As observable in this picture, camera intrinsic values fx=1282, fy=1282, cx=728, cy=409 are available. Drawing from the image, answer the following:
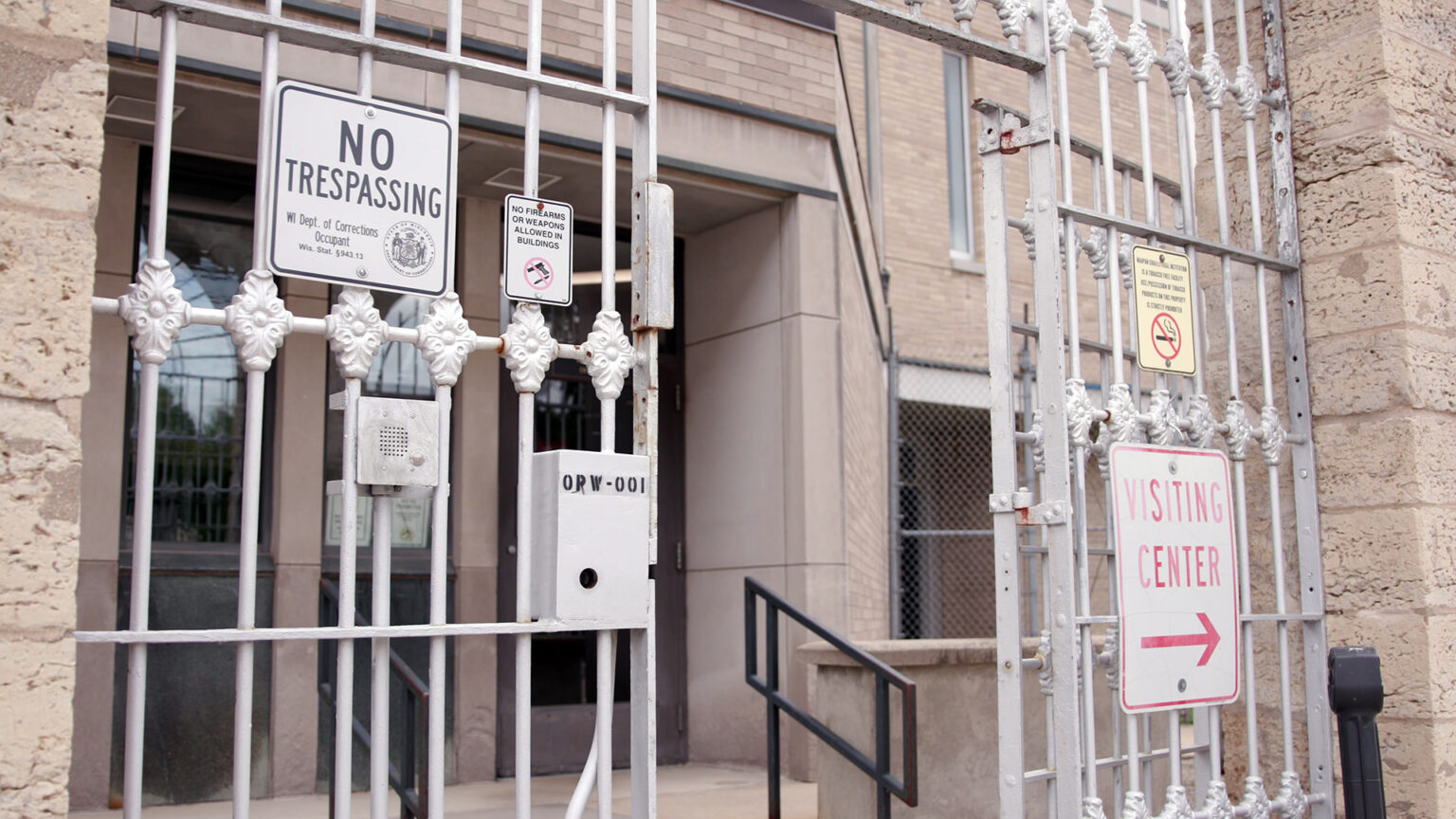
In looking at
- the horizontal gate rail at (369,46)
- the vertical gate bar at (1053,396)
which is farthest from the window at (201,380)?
the vertical gate bar at (1053,396)

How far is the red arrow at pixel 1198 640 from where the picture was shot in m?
3.71

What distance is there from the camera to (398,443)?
268 centimetres

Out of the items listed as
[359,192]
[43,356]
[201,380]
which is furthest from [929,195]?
[43,356]

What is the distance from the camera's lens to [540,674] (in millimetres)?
7551

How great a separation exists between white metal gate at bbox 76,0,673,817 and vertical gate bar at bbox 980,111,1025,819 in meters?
1.10

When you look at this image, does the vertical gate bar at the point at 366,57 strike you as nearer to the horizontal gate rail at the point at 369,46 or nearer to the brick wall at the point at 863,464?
the horizontal gate rail at the point at 369,46

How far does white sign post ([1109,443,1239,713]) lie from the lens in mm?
3668

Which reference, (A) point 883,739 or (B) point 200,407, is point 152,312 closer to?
(A) point 883,739

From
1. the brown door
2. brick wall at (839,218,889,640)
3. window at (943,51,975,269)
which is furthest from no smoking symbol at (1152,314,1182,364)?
window at (943,51,975,269)

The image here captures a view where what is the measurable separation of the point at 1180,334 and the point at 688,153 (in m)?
3.70

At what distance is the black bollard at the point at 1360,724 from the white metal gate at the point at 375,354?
191 cm

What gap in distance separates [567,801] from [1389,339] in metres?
4.34

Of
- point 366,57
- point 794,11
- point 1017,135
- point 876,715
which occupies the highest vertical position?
point 794,11

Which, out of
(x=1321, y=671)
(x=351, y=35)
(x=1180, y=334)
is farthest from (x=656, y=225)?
(x=1321, y=671)
